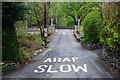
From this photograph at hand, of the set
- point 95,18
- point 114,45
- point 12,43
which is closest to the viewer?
point 114,45

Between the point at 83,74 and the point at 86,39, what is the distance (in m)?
11.4

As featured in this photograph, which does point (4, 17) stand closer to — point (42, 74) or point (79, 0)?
point (42, 74)

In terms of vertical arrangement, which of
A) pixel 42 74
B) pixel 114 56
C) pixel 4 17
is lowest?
pixel 42 74

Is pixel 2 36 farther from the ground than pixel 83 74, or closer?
farther from the ground

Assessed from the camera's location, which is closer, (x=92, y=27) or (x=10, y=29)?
(x=10, y=29)

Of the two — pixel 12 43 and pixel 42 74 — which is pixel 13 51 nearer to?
pixel 12 43

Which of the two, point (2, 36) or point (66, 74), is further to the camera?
point (2, 36)

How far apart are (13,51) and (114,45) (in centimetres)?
621

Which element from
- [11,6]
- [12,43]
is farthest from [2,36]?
[11,6]

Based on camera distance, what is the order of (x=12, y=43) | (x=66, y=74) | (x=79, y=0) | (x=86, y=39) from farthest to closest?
(x=79, y=0)
(x=86, y=39)
(x=12, y=43)
(x=66, y=74)

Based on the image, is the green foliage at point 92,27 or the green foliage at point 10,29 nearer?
the green foliage at point 10,29

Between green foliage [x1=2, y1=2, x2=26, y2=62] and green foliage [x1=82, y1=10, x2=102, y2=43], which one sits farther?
green foliage [x1=82, y1=10, x2=102, y2=43]

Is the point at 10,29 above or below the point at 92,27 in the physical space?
below

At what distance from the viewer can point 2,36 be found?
9.24m
